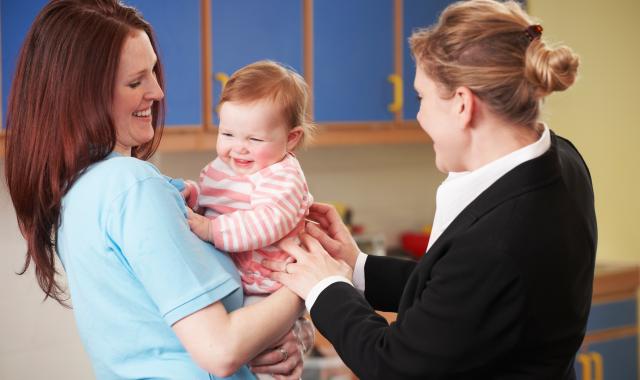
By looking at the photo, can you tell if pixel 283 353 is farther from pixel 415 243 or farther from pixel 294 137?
pixel 415 243

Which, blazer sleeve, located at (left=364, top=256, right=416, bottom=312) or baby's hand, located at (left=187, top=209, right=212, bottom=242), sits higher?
baby's hand, located at (left=187, top=209, right=212, bottom=242)

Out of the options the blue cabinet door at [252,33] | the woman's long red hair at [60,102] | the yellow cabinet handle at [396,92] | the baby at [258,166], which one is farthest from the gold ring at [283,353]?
the yellow cabinet handle at [396,92]

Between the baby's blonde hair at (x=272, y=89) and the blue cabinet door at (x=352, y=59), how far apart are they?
1620 millimetres

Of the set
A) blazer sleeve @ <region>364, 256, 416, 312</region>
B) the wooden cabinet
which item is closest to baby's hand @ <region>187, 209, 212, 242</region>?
blazer sleeve @ <region>364, 256, 416, 312</region>

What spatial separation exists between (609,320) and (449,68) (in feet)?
8.64

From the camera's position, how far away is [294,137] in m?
1.63

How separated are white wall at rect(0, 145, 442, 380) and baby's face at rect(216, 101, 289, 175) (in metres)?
1.49

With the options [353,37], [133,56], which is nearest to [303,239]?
[133,56]

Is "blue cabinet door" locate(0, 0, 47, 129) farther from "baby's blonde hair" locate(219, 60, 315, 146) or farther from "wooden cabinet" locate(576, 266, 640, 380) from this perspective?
"wooden cabinet" locate(576, 266, 640, 380)

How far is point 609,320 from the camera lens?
366 centimetres

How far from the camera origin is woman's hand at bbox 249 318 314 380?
150cm

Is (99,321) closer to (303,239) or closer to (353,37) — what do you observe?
(303,239)

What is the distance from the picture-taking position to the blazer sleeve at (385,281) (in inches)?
71.7

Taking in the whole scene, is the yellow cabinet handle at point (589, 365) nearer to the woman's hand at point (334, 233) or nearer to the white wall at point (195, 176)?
the white wall at point (195, 176)
